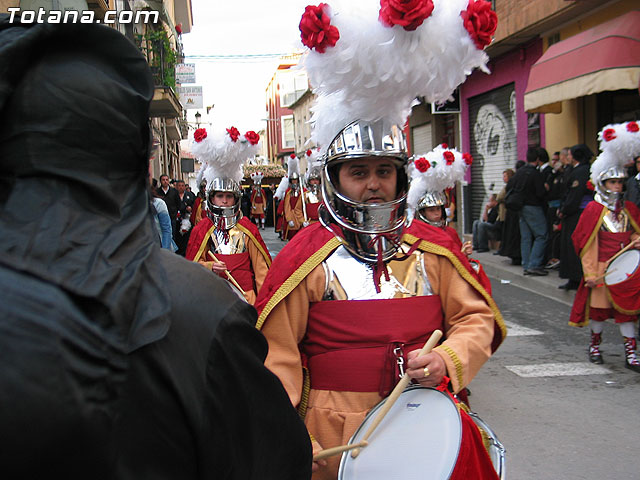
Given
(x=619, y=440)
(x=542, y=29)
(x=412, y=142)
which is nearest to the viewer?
(x=619, y=440)

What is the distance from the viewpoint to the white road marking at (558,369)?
641 centimetres

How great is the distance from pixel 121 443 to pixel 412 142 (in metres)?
23.1

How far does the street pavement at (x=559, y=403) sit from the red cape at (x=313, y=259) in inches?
86.0

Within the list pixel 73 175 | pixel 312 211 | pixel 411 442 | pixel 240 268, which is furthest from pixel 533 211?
pixel 73 175

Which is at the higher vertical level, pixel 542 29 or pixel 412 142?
pixel 542 29

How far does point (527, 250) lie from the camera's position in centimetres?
1173

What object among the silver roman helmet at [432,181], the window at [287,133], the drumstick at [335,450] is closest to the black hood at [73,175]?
the drumstick at [335,450]

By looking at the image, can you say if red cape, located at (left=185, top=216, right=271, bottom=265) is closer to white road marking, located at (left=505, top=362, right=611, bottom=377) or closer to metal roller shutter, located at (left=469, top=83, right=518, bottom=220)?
white road marking, located at (left=505, top=362, right=611, bottom=377)

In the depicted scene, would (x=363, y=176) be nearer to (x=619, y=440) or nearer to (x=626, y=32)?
(x=619, y=440)

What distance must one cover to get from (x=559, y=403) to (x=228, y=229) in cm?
344

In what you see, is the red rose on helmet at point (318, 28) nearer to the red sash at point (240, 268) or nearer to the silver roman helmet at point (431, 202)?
the red sash at point (240, 268)

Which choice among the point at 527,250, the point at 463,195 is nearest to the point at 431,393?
the point at 527,250

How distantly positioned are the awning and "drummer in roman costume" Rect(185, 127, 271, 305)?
6.22 metres

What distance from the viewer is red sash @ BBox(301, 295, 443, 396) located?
7.86 ft
